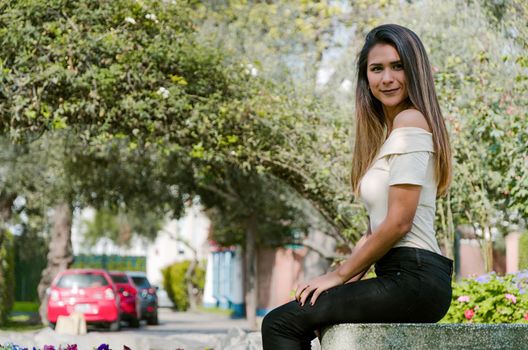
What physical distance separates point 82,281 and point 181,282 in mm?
19732

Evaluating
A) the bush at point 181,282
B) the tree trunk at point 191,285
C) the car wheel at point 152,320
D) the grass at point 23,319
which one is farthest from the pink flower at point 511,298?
the bush at point 181,282

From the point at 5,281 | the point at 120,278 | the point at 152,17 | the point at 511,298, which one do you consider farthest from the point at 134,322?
the point at 511,298

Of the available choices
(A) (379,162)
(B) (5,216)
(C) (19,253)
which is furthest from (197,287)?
(A) (379,162)

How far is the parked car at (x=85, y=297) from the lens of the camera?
22625mm

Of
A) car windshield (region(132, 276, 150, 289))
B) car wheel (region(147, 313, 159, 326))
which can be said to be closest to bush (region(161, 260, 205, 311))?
car windshield (region(132, 276, 150, 289))

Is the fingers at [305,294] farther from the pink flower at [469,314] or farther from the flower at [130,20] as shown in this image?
the flower at [130,20]

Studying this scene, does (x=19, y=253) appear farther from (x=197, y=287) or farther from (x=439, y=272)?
(x=439, y=272)

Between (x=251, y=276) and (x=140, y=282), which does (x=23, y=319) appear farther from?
(x=251, y=276)

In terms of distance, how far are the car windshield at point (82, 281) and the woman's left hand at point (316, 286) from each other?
20202 mm

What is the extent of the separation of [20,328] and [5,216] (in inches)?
137

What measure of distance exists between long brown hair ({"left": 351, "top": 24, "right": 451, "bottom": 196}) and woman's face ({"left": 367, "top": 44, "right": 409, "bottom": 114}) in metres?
0.03

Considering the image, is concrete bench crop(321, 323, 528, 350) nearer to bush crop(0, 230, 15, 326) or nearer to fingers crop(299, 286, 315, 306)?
fingers crop(299, 286, 315, 306)

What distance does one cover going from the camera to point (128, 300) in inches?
1058

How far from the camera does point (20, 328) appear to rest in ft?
84.6
